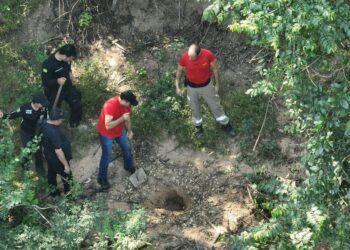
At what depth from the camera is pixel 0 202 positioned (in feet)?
19.2

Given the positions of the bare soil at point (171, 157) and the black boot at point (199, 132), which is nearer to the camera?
the bare soil at point (171, 157)

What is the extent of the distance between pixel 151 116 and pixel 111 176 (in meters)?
1.23

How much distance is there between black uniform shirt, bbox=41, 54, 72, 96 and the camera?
7609 millimetres

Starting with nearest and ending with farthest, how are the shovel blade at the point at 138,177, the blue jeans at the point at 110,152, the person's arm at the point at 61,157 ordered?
the person's arm at the point at 61,157, the blue jeans at the point at 110,152, the shovel blade at the point at 138,177

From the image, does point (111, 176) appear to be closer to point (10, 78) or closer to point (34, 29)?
point (10, 78)

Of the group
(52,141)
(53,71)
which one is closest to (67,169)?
(52,141)

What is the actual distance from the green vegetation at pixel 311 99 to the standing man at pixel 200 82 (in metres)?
2.34

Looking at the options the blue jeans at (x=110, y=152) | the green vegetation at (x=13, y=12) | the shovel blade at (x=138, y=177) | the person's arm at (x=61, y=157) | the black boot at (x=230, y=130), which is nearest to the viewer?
the person's arm at (x=61, y=157)

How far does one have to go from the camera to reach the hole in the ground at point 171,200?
7.79 meters

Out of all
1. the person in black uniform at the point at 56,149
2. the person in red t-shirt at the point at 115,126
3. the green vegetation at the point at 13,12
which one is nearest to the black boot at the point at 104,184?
the person in red t-shirt at the point at 115,126

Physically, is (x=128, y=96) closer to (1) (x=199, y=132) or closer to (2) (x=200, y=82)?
(2) (x=200, y=82)

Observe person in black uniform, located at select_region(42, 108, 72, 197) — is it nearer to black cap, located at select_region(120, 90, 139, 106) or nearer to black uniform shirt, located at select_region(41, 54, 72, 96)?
black cap, located at select_region(120, 90, 139, 106)

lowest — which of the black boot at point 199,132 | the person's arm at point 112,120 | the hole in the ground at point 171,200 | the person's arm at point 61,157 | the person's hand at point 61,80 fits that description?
the hole in the ground at point 171,200

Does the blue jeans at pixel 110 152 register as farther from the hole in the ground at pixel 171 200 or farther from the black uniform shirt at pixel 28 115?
the black uniform shirt at pixel 28 115
